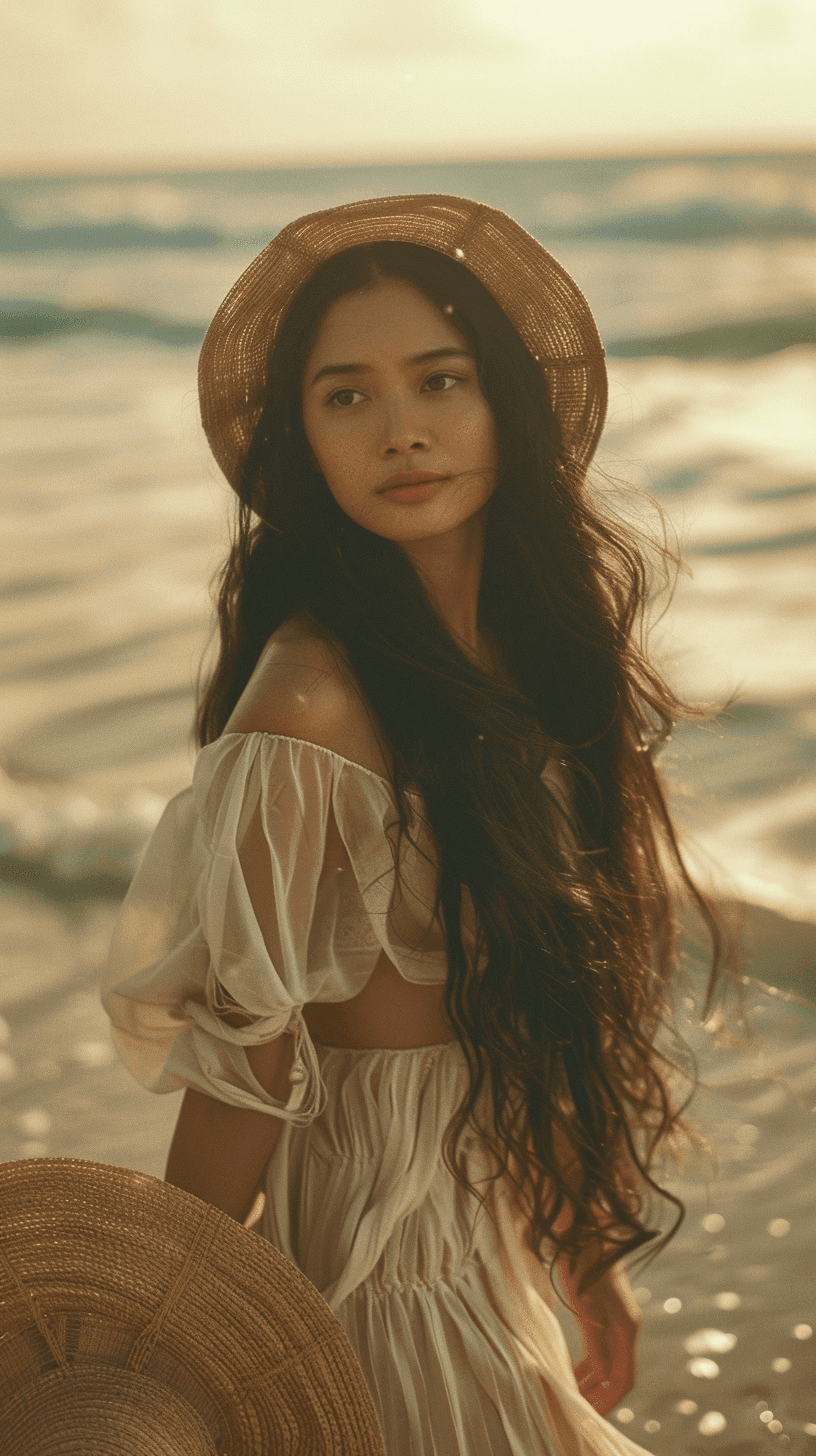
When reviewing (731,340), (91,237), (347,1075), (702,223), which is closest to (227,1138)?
(347,1075)

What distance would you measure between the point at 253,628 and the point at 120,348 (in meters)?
12.7

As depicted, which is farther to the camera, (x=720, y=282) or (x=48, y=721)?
(x=720, y=282)

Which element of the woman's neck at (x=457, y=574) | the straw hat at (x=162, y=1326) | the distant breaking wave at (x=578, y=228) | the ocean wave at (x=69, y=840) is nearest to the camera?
A: the straw hat at (x=162, y=1326)

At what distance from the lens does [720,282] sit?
13.7 m

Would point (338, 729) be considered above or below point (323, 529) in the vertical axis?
below

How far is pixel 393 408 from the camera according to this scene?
165cm

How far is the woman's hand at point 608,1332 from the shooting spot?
1.93 m

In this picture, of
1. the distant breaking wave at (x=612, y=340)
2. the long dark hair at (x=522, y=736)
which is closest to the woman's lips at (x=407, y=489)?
the long dark hair at (x=522, y=736)

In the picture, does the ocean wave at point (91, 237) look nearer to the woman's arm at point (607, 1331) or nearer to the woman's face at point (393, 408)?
the woman's face at point (393, 408)

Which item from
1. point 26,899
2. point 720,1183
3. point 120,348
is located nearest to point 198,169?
point 120,348

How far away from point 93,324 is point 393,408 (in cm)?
1315

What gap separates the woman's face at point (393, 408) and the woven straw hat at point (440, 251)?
78 millimetres

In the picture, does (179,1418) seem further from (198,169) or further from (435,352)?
(198,169)

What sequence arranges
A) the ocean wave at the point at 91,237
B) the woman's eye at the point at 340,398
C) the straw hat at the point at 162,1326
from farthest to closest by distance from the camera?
the ocean wave at the point at 91,237, the woman's eye at the point at 340,398, the straw hat at the point at 162,1326
